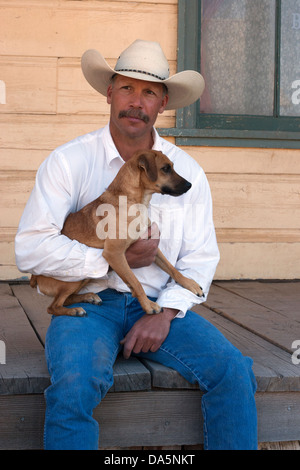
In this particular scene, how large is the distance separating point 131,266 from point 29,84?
2.47 metres

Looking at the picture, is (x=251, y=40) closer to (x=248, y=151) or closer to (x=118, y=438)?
(x=248, y=151)

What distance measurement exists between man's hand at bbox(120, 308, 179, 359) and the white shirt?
0.39 ft

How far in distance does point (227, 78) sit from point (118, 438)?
11.2 ft

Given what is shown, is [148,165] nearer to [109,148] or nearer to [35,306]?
[109,148]

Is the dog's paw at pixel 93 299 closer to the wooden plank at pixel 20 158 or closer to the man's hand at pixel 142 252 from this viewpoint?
the man's hand at pixel 142 252

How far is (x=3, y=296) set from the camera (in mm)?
4441

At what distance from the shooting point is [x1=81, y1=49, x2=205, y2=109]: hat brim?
9.97 ft

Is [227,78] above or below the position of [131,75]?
above

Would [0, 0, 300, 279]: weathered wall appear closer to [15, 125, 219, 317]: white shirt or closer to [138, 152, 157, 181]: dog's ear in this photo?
[15, 125, 219, 317]: white shirt

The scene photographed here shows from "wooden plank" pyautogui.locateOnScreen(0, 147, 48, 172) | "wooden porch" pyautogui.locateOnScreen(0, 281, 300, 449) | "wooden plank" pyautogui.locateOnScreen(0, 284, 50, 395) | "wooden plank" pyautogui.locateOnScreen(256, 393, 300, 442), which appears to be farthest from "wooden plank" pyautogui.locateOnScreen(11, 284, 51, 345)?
"wooden plank" pyautogui.locateOnScreen(256, 393, 300, 442)

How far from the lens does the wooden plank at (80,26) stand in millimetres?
4863

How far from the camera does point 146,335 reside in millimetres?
2725
